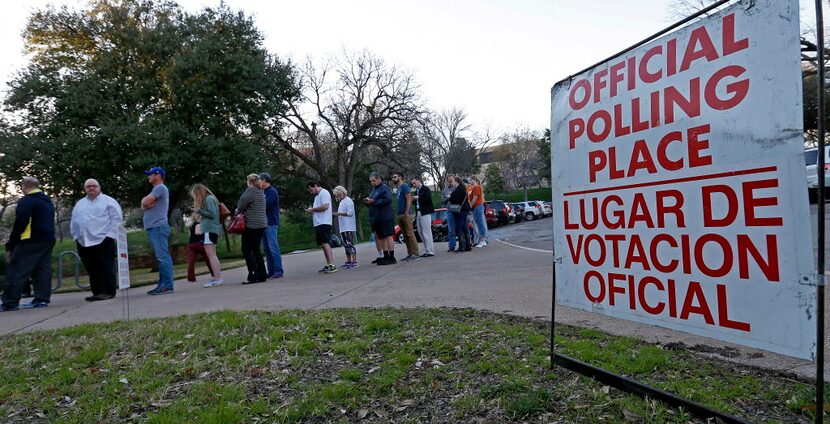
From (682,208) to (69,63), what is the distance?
2397cm

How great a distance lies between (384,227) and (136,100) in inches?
593

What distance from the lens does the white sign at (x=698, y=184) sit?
2225 millimetres

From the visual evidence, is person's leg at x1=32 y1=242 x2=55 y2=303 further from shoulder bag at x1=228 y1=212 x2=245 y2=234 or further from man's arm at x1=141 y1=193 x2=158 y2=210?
shoulder bag at x1=228 y1=212 x2=245 y2=234

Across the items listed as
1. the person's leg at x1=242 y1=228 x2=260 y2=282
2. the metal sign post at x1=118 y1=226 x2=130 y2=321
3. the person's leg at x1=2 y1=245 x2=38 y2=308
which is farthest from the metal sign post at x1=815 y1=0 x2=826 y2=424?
the person's leg at x1=2 y1=245 x2=38 y2=308

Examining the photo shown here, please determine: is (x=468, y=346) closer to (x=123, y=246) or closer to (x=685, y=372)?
(x=685, y=372)

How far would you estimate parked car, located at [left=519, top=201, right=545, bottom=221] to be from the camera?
3894 centimetres

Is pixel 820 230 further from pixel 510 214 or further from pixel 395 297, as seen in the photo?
pixel 510 214

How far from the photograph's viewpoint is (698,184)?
8.46ft

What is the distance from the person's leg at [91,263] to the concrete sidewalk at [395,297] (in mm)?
339

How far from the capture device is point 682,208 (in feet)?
8.74

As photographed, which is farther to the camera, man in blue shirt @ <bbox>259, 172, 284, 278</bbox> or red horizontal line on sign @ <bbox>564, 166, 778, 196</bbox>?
man in blue shirt @ <bbox>259, 172, 284, 278</bbox>

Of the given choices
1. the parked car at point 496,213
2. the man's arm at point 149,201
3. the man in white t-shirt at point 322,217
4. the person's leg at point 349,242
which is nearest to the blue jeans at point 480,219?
the person's leg at point 349,242

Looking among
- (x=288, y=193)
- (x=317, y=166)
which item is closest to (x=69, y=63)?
(x=288, y=193)

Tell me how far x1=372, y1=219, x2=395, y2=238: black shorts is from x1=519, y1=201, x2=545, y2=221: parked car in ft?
96.6
